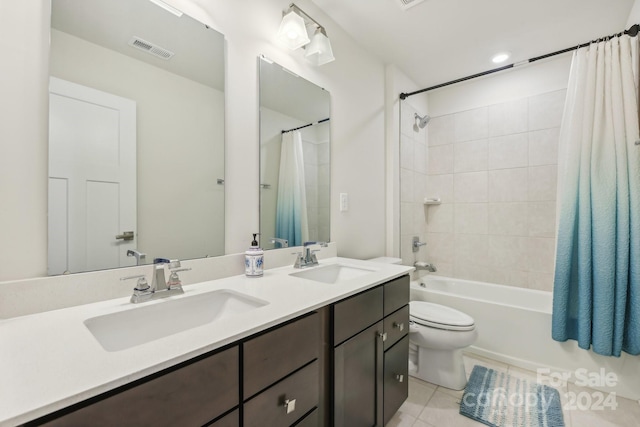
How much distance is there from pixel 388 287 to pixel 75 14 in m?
1.58

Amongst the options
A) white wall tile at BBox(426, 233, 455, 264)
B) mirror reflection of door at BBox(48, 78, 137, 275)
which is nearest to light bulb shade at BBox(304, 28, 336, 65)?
mirror reflection of door at BBox(48, 78, 137, 275)

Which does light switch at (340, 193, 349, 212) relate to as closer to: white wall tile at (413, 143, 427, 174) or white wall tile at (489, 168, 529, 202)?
white wall tile at (413, 143, 427, 174)

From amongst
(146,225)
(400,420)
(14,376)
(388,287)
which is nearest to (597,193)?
(388,287)

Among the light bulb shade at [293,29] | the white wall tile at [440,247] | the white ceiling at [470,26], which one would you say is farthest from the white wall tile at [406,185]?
the light bulb shade at [293,29]

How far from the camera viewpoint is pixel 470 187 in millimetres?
2822

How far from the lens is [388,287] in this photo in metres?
1.32

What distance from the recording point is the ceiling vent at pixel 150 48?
1.03 m

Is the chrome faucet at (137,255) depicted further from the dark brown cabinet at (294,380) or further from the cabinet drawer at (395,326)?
the cabinet drawer at (395,326)

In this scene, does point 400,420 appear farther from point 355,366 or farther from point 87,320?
point 87,320

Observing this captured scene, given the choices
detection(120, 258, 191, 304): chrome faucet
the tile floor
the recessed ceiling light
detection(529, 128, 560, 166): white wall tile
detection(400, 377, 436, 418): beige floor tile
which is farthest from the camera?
detection(529, 128, 560, 166): white wall tile

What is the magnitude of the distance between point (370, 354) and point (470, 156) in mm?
2410

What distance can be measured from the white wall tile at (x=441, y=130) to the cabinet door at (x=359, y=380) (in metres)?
2.41

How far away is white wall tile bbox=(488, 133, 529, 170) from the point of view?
254 centimetres

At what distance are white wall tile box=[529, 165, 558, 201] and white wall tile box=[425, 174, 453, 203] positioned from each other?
687 mm
